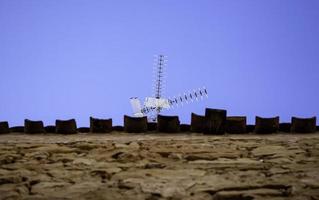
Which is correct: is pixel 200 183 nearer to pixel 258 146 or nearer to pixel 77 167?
pixel 77 167

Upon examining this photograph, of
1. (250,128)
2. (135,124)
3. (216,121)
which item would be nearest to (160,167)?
(216,121)

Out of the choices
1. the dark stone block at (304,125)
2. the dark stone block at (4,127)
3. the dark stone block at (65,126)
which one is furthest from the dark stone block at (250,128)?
the dark stone block at (4,127)

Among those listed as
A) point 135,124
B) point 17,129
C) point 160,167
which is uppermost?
point 135,124

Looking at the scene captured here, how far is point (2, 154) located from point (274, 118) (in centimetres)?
360

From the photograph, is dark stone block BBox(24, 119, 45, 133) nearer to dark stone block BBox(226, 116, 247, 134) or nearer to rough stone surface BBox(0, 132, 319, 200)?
rough stone surface BBox(0, 132, 319, 200)

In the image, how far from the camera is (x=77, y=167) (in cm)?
446

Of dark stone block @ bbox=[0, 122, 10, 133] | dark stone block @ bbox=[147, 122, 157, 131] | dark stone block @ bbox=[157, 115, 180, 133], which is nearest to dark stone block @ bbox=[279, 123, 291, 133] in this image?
dark stone block @ bbox=[157, 115, 180, 133]

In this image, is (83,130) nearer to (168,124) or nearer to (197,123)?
(168,124)

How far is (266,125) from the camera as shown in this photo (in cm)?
634

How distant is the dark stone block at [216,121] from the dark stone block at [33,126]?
2.34m

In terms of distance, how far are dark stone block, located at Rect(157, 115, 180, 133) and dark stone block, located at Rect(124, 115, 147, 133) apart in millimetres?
219

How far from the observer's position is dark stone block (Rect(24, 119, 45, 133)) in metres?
6.46

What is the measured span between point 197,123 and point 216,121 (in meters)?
0.31

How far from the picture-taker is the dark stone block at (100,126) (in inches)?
255
